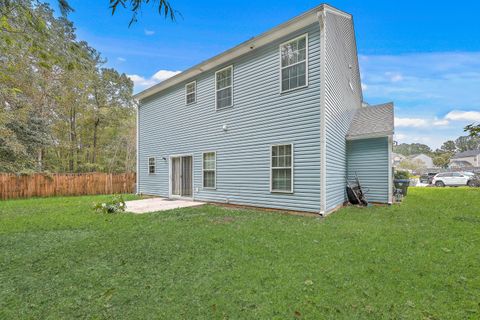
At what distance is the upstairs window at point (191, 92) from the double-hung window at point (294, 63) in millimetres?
4234

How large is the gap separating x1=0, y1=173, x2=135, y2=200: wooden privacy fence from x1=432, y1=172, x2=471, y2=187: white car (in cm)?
2632

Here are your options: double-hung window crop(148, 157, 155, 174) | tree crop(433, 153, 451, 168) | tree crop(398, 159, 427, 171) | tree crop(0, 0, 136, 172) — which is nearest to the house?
double-hung window crop(148, 157, 155, 174)

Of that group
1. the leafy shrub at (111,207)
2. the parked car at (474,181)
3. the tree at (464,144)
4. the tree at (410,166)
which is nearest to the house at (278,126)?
the leafy shrub at (111,207)

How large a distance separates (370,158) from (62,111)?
63.4 feet

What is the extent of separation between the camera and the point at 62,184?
502 inches

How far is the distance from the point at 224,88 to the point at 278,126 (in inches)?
113

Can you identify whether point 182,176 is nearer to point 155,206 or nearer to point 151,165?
point 155,206

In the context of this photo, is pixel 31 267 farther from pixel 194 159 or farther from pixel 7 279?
pixel 194 159

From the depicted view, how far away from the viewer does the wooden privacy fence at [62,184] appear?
36.6ft

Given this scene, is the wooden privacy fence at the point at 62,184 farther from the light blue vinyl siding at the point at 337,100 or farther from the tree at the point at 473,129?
Answer: the tree at the point at 473,129

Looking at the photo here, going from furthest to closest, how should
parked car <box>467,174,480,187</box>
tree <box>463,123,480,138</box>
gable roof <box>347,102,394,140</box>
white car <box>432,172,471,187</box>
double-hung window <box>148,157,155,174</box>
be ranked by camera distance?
white car <box>432,172,471,187</box>, parked car <box>467,174,480,187</box>, double-hung window <box>148,157,155,174</box>, gable roof <box>347,102,394,140</box>, tree <box>463,123,480,138</box>

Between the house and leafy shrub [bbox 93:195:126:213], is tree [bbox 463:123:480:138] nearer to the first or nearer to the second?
the house

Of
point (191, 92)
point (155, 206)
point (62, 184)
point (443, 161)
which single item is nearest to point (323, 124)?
point (191, 92)

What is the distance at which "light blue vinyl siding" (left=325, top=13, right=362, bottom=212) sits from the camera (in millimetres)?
6887
